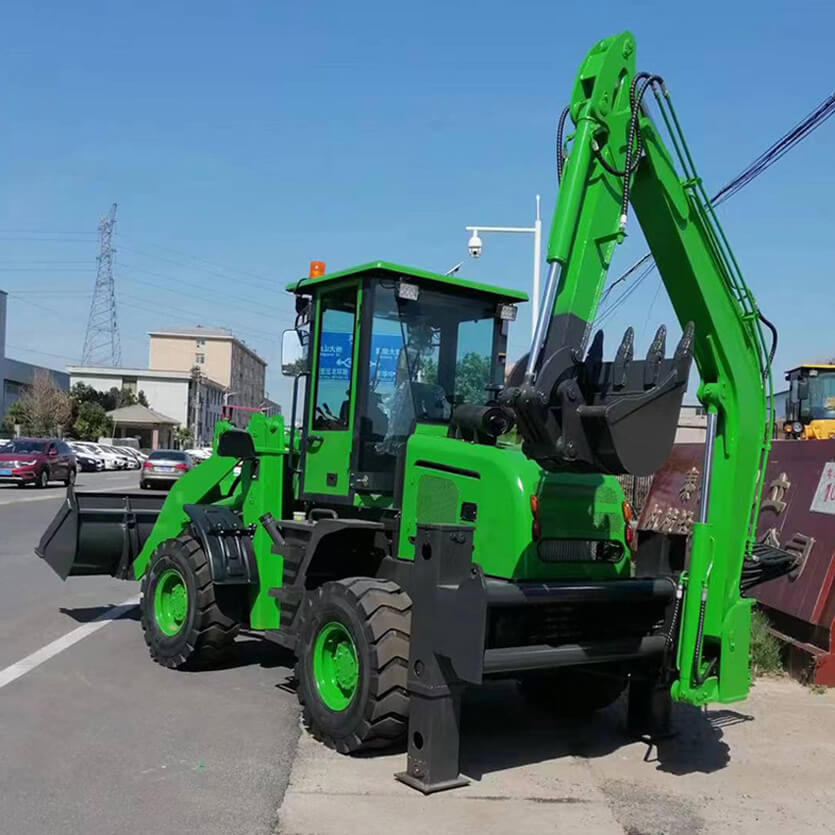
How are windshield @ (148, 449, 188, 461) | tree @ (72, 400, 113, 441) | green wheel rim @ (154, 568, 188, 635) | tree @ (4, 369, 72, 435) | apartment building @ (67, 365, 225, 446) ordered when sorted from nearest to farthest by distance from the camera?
green wheel rim @ (154, 568, 188, 635) → windshield @ (148, 449, 188, 461) → tree @ (4, 369, 72, 435) → tree @ (72, 400, 113, 441) → apartment building @ (67, 365, 225, 446)

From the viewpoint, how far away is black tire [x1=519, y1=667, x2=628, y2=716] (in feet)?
21.3

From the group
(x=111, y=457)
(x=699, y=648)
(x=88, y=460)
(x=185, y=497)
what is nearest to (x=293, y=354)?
(x=185, y=497)

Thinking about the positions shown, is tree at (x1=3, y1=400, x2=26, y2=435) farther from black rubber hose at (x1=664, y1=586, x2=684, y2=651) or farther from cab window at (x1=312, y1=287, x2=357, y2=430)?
black rubber hose at (x1=664, y1=586, x2=684, y2=651)

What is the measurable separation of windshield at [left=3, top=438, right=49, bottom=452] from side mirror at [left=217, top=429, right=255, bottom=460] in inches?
1127

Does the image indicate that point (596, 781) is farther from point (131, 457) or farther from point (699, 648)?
point (131, 457)

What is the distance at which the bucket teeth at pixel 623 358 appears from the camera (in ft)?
15.7

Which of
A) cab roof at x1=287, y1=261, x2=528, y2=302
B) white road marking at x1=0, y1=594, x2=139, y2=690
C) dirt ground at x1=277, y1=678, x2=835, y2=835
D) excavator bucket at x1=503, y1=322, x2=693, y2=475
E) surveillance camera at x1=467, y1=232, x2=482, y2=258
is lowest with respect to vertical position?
white road marking at x1=0, y1=594, x2=139, y2=690

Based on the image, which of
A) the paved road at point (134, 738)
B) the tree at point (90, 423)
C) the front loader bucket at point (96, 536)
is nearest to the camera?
the paved road at point (134, 738)

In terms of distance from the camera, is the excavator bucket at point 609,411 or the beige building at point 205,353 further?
the beige building at point 205,353

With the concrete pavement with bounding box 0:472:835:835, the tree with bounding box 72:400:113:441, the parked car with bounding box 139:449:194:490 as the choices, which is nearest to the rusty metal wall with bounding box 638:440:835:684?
the concrete pavement with bounding box 0:472:835:835

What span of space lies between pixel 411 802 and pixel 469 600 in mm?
1070

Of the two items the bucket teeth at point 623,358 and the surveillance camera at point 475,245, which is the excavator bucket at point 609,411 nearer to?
the bucket teeth at point 623,358

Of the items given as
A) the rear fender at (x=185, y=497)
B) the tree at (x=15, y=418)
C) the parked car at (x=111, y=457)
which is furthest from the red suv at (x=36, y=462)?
the tree at (x=15, y=418)

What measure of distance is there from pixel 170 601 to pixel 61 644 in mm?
1285
